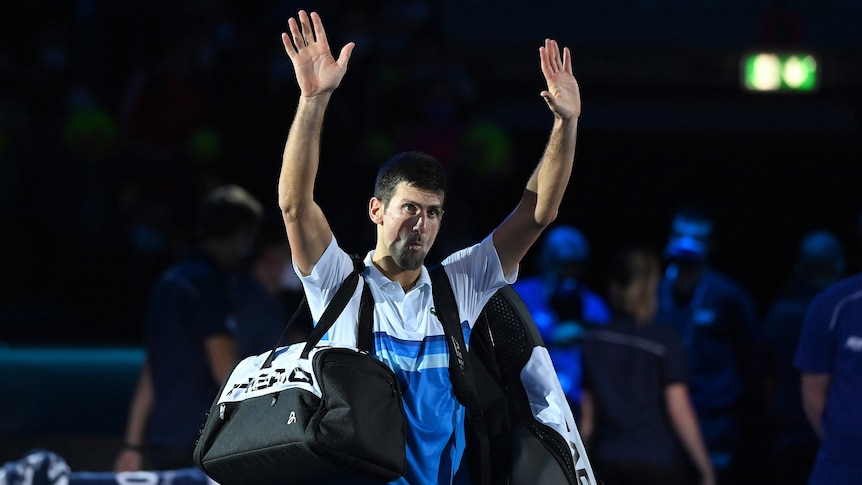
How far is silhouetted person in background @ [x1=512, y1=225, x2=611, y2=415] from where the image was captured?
7.68 metres

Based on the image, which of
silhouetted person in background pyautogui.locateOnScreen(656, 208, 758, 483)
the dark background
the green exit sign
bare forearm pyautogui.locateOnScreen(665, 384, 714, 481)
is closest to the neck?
bare forearm pyautogui.locateOnScreen(665, 384, 714, 481)

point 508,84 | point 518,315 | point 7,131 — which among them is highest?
point 508,84

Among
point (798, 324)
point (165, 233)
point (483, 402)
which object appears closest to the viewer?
point (483, 402)

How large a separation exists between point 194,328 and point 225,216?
51 centimetres

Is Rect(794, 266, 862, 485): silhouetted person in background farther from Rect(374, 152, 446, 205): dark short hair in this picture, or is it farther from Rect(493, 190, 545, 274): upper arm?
Rect(374, 152, 446, 205): dark short hair

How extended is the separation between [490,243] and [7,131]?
22.9 ft

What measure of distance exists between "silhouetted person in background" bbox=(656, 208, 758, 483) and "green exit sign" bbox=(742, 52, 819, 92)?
399cm

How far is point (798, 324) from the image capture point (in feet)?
24.3

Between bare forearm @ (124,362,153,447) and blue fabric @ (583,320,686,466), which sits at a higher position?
blue fabric @ (583,320,686,466)

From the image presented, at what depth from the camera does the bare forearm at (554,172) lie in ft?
12.5

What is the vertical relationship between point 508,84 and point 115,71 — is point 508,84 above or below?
above

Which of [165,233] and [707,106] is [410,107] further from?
[707,106]

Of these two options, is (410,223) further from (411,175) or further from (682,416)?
(682,416)

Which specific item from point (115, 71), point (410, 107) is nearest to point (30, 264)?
point (115, 71)
